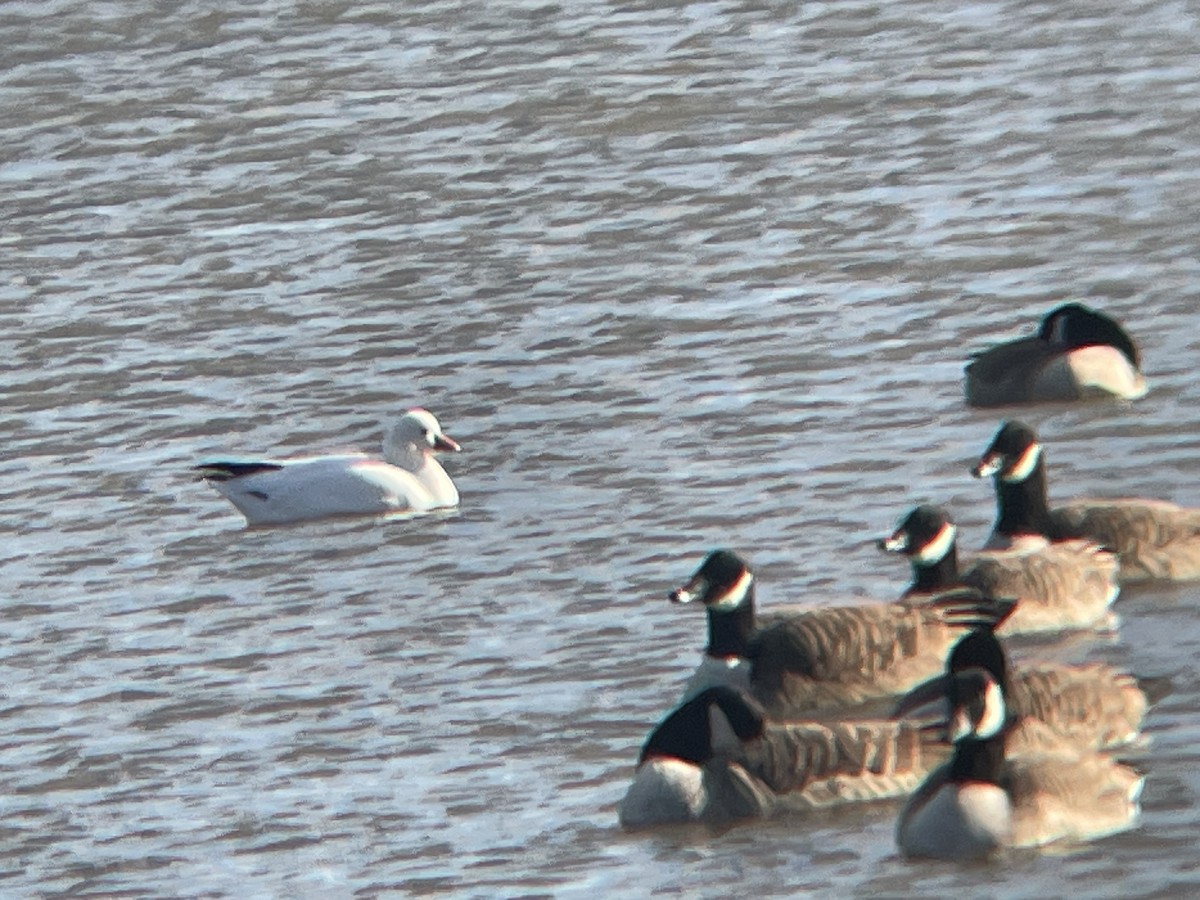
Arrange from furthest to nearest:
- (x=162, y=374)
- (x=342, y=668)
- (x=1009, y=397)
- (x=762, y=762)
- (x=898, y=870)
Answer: (x=162, y=374) → (x=1009, y=397) → (x=342, y=668) → (x=762, y=762) → (x=898, y=870)

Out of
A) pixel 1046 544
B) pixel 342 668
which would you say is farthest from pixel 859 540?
pixel 342 668

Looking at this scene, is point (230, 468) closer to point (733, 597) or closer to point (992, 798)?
point (733, 597)

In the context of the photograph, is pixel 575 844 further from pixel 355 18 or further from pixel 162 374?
pixel 355 18

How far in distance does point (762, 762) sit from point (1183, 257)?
9107mm

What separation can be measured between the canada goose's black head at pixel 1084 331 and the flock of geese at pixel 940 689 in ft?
9.02

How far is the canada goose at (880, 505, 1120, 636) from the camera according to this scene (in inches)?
545

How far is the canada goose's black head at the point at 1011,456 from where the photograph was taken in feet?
48.8

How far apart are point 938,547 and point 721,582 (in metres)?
1.10

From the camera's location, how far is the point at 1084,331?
17.9m

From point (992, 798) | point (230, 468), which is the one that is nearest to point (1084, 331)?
point (230, 468)

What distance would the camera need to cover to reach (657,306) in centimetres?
2064

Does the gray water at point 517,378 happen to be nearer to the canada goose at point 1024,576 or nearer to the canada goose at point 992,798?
the canada goose at point 992,798

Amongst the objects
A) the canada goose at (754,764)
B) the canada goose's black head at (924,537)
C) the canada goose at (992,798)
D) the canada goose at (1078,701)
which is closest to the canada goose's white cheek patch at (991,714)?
the canada goose at (992,798)

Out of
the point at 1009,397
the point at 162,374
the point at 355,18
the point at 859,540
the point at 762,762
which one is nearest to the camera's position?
the point at 762,762
